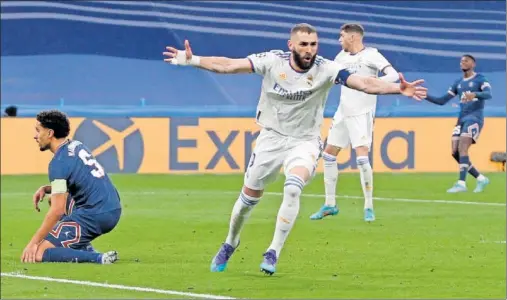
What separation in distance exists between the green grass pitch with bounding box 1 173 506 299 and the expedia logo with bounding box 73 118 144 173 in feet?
11.8

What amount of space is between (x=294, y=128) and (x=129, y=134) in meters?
15.1

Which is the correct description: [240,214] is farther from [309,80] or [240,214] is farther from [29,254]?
[29,254]

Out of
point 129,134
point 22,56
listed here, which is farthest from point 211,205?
point 22,56

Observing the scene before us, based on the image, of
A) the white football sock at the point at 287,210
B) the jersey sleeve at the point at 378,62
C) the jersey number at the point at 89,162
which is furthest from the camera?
the jersey sleeve at the point at 378,62

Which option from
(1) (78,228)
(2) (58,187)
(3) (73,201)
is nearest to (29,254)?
(1) (78,228)

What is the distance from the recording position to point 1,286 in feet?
38.2

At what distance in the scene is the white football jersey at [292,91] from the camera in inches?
488

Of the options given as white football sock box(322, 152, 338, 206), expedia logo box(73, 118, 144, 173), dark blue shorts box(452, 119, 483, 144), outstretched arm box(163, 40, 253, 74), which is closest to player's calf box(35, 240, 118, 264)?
outstretched arm box(163, 40, 253, 74)

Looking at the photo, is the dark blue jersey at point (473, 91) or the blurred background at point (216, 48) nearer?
the dark blue jersey at point (473, 91)

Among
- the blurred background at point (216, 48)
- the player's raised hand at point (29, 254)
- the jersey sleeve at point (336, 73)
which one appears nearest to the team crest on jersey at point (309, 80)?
the jersey sleeve at point (336, 73)

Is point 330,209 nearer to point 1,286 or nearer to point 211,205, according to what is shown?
point 211,205

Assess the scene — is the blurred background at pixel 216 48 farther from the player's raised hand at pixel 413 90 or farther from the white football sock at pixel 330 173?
the player's raised hand at pixel 413 90

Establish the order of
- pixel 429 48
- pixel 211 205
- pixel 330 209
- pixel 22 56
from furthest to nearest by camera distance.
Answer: pixel 429 48
pixel 22 56
pixel 211 205
pixel 330 209

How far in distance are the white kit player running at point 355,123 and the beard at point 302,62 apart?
476 centimetres
